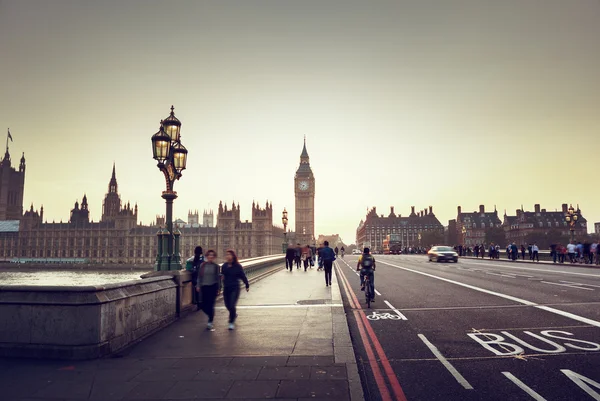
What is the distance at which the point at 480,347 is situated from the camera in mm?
7852

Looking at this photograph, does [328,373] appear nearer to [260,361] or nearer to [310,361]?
[310,361]

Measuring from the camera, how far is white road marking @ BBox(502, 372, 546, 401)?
5.33 metres

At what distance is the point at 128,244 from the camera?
164875mm

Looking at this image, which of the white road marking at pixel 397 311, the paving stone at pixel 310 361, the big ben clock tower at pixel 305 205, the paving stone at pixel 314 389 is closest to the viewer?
the paving stone at pixel 314 389

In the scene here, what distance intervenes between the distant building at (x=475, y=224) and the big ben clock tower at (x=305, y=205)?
5747 cm

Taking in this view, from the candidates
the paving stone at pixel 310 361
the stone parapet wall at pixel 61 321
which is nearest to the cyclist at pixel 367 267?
the paving stone at pixel 310 361

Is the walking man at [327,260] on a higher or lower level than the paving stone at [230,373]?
higher

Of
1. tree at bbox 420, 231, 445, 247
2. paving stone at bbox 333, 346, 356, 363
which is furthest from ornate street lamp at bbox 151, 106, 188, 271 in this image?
tree at bbox 420, 231, 445, 247

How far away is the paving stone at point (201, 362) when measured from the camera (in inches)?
267

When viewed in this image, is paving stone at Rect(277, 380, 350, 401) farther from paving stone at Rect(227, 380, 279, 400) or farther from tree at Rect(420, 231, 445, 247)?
tree at Rect(420, 231, 445, 247)

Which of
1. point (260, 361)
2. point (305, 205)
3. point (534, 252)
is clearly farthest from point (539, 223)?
point (260, 361)

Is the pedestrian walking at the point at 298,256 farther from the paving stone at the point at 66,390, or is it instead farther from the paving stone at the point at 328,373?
the paving stone at the point at 66,390

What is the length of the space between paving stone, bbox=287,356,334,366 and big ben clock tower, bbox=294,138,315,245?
552 ft

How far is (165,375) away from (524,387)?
4948 mm
